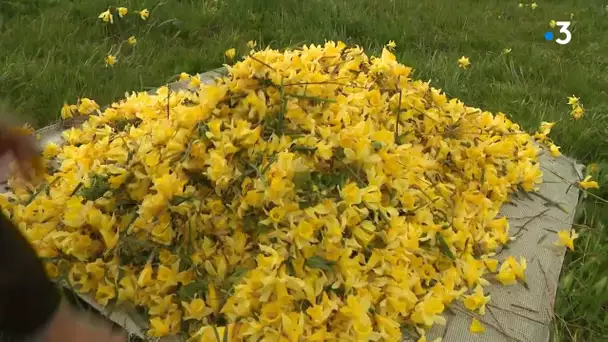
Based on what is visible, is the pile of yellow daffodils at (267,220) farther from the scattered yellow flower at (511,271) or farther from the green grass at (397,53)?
the green grass at (397,53)

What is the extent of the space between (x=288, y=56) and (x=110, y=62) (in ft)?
4.54

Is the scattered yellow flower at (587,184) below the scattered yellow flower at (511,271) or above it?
below

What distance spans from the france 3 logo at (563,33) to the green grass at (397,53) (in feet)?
0.18

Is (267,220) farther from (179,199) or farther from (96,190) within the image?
(96,190)

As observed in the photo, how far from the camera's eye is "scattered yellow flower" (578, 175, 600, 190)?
8.27 feet

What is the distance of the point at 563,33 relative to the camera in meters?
4.72

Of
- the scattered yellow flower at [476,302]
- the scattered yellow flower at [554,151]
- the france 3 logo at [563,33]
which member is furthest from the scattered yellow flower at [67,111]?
the france 3 logo at [563,33]

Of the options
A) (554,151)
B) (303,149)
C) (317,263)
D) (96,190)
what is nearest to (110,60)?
(96,190)

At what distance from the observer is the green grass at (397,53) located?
8.36 feet

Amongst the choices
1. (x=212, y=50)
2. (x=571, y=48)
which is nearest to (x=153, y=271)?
(x=212, y=50)

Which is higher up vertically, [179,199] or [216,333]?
[179,199]

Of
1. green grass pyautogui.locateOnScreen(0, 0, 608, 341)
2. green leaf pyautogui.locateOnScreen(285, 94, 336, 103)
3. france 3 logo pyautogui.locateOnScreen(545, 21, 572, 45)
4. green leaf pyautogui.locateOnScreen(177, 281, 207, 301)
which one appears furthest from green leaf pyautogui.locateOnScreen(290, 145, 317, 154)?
france 3 logo pyautogui.locateOnScreen(545, 21, 572, 45)

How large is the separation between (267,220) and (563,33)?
376 centimetres

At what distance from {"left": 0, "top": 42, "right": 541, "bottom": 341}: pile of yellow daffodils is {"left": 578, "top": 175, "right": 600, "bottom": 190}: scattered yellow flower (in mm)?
A: 582
